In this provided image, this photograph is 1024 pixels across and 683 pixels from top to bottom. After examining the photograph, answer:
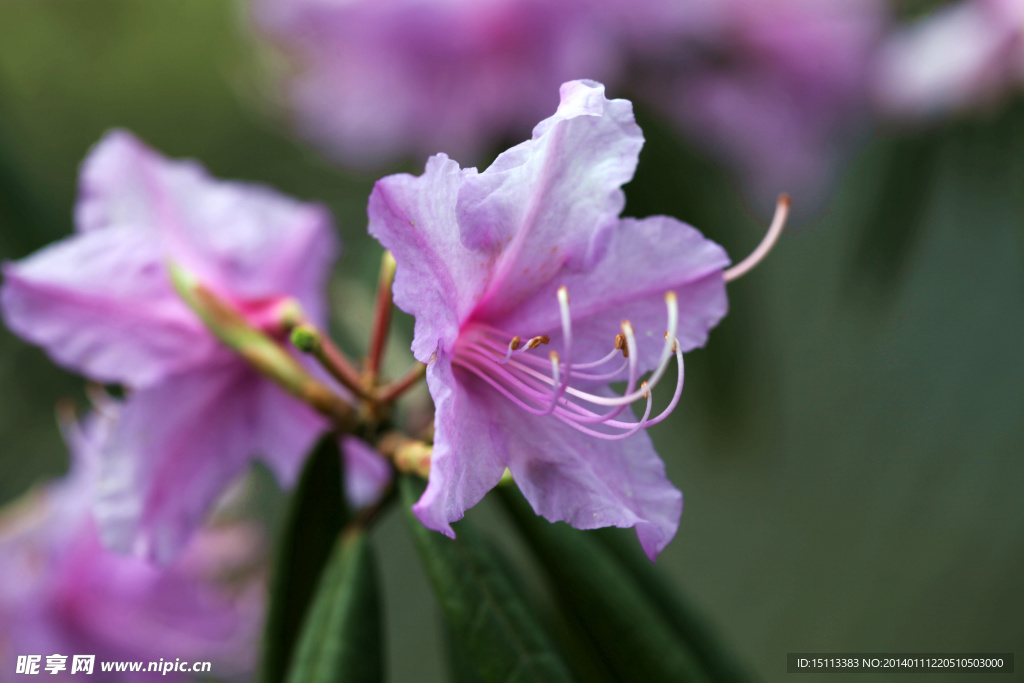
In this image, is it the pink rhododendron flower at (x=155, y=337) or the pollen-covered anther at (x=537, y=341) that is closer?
the pollen-covered anther at (x=537, y=341)

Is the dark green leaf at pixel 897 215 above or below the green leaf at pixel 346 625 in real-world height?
above

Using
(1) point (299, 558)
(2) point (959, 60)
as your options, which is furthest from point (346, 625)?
(2) point (959, 60)

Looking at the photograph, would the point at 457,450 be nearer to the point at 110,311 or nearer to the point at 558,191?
the point at 558,191

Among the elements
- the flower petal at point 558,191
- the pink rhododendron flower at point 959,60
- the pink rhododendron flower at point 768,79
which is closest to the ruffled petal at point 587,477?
the flower petal at point 558,191

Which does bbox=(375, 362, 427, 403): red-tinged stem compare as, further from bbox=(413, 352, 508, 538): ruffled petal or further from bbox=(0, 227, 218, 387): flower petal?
bbox=(0, 227, 218, 387): flower petal

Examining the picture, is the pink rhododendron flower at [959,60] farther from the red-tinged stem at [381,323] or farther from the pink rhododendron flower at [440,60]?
the red-tinged stem at [381,323]

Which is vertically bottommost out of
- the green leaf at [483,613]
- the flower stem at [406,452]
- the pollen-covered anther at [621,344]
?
the green leaf at [483,613]

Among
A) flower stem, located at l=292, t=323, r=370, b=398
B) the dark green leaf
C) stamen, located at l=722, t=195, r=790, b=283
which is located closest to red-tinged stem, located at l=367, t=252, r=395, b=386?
flower stem, located at l=292, t=323, r=370, b=398
